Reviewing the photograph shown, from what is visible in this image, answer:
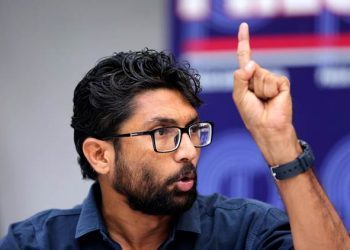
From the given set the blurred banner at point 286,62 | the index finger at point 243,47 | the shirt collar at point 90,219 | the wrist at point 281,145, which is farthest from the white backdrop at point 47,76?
the wrist at point 281,145

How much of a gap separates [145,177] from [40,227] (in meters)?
0.41

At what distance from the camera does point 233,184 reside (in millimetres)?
3646

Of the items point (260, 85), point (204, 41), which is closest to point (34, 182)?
point (204, 41)

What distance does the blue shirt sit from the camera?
2283mm

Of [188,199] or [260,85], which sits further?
[188,199]

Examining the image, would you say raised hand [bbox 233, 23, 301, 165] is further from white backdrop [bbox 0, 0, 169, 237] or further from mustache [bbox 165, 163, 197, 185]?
white backdrop [bbox 0, 0, 169, 237]

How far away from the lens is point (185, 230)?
2.30 meters

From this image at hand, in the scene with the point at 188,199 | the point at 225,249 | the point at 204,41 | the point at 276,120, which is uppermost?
the point at 204,41

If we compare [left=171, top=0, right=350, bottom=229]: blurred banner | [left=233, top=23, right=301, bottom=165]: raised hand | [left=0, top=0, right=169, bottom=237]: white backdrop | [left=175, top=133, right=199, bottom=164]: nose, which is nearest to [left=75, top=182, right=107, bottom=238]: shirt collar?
[left=175, top=133, right=199, bottom=164]: nose

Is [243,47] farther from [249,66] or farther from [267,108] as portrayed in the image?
[267,108]

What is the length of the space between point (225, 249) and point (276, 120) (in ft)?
1.78

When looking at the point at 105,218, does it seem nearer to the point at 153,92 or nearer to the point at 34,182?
the point at 153,92

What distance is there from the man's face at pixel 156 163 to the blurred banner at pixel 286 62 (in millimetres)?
1271

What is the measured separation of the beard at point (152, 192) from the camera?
217cm
